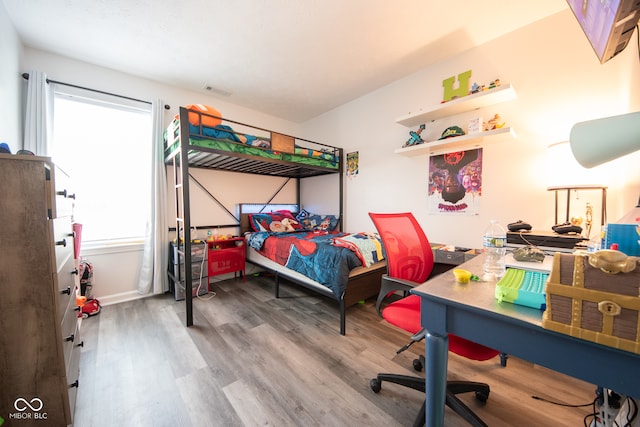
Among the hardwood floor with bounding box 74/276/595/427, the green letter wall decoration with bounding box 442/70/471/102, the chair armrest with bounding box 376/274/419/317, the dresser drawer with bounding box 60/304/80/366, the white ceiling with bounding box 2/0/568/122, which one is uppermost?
the white ceiling with bounding box 2/0/568/122

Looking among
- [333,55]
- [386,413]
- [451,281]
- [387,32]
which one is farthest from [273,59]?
[386,413]

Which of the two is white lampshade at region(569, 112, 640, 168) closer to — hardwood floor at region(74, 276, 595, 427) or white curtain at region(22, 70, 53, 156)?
hardwood floor at region(74, 276, 595, 427)

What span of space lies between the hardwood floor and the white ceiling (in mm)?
2653

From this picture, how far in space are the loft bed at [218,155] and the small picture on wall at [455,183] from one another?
3.39 feet

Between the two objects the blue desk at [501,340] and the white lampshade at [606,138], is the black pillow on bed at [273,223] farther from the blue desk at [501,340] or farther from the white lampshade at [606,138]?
the white lampshade at [606,138]

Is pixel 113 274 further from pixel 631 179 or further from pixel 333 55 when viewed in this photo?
pixel 631 179

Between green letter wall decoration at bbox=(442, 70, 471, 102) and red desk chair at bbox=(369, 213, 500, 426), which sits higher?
green letter wall decoration at bbox=(442, 70, 471, 102)

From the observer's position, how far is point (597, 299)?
52 centimetres

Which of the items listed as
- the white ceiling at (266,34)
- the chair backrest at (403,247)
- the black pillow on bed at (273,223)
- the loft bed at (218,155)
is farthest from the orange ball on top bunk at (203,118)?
the chair backrest at (403,247)

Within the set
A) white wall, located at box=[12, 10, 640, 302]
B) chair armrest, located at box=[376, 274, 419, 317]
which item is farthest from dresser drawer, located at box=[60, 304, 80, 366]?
white wall, located at box=[12, 10, 640, 302]

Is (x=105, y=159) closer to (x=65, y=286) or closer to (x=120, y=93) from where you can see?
(x=120, y=93)

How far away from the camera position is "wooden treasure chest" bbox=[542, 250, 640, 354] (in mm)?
496

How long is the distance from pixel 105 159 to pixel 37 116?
0.60 m

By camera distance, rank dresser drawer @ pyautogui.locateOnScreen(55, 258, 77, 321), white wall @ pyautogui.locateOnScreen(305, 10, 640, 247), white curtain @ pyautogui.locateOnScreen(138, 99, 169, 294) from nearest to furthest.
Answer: dresser drawer @ pyautogui.locateOnScreen(55, 258, 77, 321)
white wall @ pyautogui.locateOnScreen(305, 10, 640, 247)
white curtain @ pyautogui.locateOnScreen(138, 99, 169, 294)
